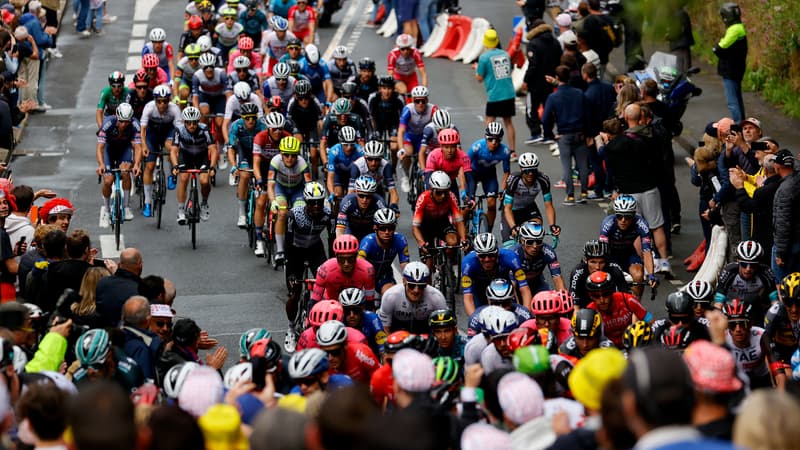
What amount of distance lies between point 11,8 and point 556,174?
11.8m

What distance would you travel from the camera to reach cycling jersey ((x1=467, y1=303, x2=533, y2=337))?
495 inches

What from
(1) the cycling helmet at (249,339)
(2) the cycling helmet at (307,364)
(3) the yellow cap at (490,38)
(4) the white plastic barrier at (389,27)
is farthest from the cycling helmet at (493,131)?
(4) the white plastic barrier at (389,27)

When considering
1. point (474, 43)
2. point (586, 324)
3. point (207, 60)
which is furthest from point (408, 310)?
point (474, 43)

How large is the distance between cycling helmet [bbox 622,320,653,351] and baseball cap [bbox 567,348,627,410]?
14.5ft

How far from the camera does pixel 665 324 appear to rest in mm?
12516

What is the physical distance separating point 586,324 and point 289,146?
7203mm

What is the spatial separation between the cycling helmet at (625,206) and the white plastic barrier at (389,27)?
1834 cm

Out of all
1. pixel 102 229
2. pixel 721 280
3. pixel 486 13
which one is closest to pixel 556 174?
pixel 102 229

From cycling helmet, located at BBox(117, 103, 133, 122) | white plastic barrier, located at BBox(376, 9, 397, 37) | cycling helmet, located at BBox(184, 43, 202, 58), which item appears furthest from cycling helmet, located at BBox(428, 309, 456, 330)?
white plastic barrier, located at BBox(376, 9, 397, 37)

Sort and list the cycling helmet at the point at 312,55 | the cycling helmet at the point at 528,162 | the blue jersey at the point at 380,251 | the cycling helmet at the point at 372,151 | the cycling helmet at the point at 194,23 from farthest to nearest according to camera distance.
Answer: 1. the cycling helmet at the point at 194,23
2. the cycling helmet at the point at 312,55
3. the cycling helmet at the point at 372,151
4. the cycling helmet at the point at 528,162
5. the blue jersey at the point at 380,251

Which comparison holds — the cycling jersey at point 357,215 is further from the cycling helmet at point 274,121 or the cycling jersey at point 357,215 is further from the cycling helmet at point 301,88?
the cycling helmet at point 301,88

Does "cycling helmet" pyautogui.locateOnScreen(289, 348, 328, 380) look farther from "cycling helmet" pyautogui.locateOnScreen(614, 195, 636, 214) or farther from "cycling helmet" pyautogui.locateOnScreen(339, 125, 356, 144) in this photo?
"cycling helmet" pyautogui.locateOnScreen(339, 125, 356, 144)

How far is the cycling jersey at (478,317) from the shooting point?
41.3 ft

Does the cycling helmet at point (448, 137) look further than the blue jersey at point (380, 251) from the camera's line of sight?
Yes
